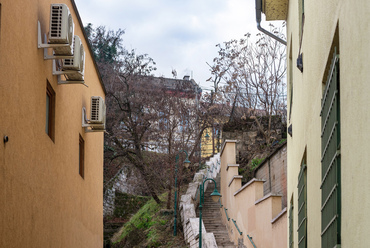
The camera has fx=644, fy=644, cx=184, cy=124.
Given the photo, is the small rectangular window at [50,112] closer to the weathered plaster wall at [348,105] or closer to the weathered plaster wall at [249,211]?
the weathered plaster wall at [348,105]

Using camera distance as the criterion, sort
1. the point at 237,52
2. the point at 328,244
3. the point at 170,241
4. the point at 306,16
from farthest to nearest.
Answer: the point at 237,52, the point at 170,241, the point at 306,16, the point at 328,244

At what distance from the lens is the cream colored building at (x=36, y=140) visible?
843cm

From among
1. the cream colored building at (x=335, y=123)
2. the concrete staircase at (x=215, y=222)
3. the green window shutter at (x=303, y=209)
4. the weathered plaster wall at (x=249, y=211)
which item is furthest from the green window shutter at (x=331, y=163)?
the concrete staircase at (x=215, y=222)

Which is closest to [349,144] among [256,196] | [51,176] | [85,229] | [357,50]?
[357,50]

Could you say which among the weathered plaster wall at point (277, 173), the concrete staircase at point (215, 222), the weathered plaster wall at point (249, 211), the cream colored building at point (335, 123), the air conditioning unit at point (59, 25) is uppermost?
the air conditioning unit at point (59, 25)

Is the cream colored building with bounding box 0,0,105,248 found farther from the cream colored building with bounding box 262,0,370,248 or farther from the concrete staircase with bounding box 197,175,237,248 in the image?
the concrete staircase with bounding box 197,175,237,248

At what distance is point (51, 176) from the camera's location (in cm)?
1129

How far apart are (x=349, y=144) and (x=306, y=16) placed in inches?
169

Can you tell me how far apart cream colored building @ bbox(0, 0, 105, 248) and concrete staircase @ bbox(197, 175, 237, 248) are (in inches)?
413

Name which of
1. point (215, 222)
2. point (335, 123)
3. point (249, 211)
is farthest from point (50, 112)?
point (215, 222)

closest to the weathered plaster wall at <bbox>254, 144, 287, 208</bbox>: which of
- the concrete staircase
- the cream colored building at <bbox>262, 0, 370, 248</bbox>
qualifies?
the concrete staircase

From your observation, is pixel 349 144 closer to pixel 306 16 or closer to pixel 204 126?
Answer: pixel 306 16

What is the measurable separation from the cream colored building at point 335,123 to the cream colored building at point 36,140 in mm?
3906

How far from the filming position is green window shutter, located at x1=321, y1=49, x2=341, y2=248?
17.7 ft
